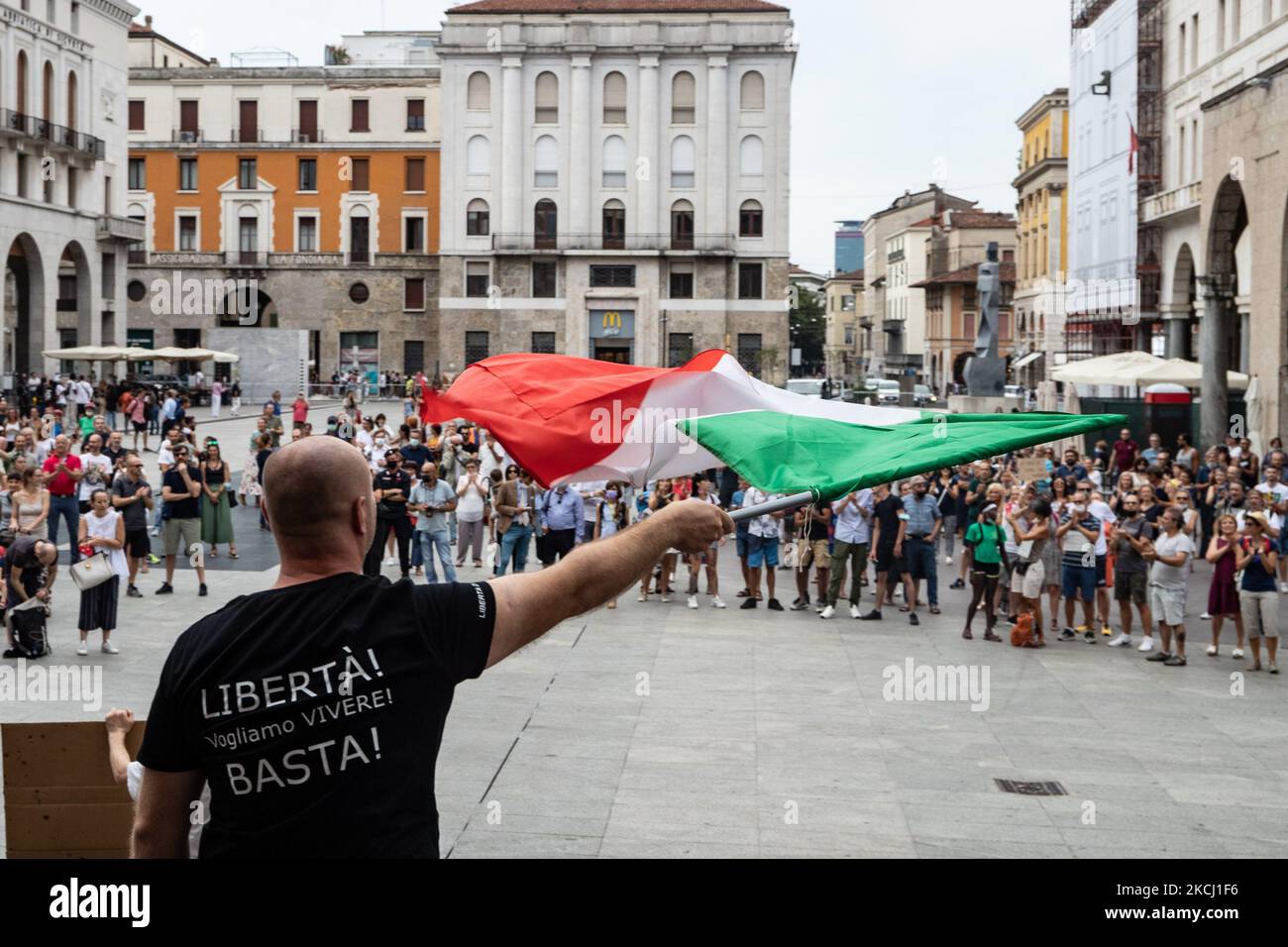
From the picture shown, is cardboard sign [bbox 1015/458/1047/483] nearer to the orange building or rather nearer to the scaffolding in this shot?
the scaffolding

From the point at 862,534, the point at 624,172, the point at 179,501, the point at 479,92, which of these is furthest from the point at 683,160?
the point at 179,501

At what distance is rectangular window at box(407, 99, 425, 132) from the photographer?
77562mm

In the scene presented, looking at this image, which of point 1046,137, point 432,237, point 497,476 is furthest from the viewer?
point 432,237

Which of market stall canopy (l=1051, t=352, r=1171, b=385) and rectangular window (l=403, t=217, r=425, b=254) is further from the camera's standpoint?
rectangular window (l=403, t=217, r=425, b=254)

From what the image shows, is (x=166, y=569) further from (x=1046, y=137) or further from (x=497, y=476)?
(x=1046, y=137)

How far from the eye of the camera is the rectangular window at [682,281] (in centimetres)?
7312

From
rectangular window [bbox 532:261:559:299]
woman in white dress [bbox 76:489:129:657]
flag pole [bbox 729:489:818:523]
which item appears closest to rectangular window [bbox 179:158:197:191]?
rectangular window [bbox 532:261:559:299]

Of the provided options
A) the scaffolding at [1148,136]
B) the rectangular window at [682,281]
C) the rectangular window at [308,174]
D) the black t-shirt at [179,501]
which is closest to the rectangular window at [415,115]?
the rectangular window at [308,174]

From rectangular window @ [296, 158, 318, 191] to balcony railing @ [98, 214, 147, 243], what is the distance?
1765cm

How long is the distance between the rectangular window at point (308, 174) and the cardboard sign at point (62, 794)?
7455 cm

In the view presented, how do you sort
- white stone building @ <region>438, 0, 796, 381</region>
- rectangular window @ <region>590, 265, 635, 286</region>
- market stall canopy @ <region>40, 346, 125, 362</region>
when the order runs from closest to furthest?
market stall canopy @ <region>40, 346, 125, 362</region>, white stone building @ <region>438, 0, 796, 381</region>, rectangular window @ <region>590, 265, 635, 286</region>
